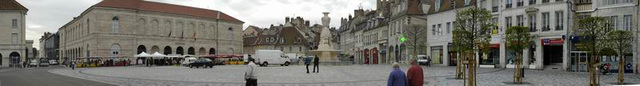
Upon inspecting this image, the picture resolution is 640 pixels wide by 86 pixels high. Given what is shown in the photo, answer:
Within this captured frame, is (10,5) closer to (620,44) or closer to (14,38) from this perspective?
(14,38)

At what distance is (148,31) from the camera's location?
8112 centimetres

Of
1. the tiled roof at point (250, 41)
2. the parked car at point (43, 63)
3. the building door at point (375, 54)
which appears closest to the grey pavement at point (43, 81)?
the parked car at point (43, 63)

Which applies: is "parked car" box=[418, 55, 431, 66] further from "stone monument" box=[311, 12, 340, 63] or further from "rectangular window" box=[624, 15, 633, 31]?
"rectangular window" box=[624, 15, 633, 31]

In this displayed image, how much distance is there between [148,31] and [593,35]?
70410mm

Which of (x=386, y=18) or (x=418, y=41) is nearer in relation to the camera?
(x=418, y=41)

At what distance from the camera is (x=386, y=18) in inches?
2638

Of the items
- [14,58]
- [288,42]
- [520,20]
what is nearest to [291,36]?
[288,42]

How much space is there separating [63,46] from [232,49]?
30047mm

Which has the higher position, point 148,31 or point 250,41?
point 148,31

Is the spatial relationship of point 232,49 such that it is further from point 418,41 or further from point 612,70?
point 612,70

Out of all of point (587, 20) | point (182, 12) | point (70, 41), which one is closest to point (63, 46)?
point (70, 41)

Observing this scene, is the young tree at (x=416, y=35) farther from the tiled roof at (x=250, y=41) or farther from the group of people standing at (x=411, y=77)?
the tiled roof at (x=250, y=41)

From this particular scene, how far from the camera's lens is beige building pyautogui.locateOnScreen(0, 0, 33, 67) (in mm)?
72125

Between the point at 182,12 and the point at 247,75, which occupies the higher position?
the point at 182,12
